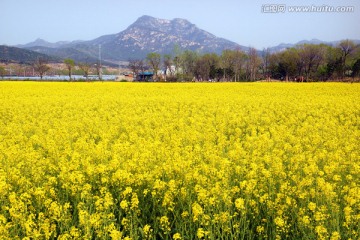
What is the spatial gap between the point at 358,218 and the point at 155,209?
9.28ft

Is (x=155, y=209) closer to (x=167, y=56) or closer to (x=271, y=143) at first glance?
(x=271, y=143)

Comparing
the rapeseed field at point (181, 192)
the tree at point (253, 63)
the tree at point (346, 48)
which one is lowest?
the rapeseed field at point (181, 192)

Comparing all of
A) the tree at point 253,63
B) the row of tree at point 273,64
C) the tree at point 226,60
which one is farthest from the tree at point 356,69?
the tree at point 226,60

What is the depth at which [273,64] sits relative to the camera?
91625 millimetres

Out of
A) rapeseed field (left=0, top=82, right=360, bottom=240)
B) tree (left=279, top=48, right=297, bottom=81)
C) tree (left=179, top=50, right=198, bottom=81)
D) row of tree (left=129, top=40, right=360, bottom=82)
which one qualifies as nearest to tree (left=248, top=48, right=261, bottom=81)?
row of tree (left=129, top=40, right=360, bottom=82)

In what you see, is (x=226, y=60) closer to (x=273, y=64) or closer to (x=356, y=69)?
(x=273, y=64)

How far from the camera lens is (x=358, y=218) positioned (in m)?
4.43

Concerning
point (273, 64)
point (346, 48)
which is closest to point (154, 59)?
point (273, 64)

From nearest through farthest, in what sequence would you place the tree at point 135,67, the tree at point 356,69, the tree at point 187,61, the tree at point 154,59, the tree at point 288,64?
the tree at point 356,69
the tree at point 288,64
the tree at point 154,59
the tree at point 187,61
the tree at point 135,67

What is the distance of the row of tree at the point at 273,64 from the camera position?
252 ft

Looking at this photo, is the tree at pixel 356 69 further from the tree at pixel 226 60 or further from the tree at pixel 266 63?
the tree at pixel 226 60

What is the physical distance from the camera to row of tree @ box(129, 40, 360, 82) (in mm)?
76938

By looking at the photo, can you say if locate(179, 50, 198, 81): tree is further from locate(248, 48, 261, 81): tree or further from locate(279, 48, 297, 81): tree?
locate(279, 48, 297, 81): tree

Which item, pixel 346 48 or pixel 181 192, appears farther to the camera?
pixel 346 48
